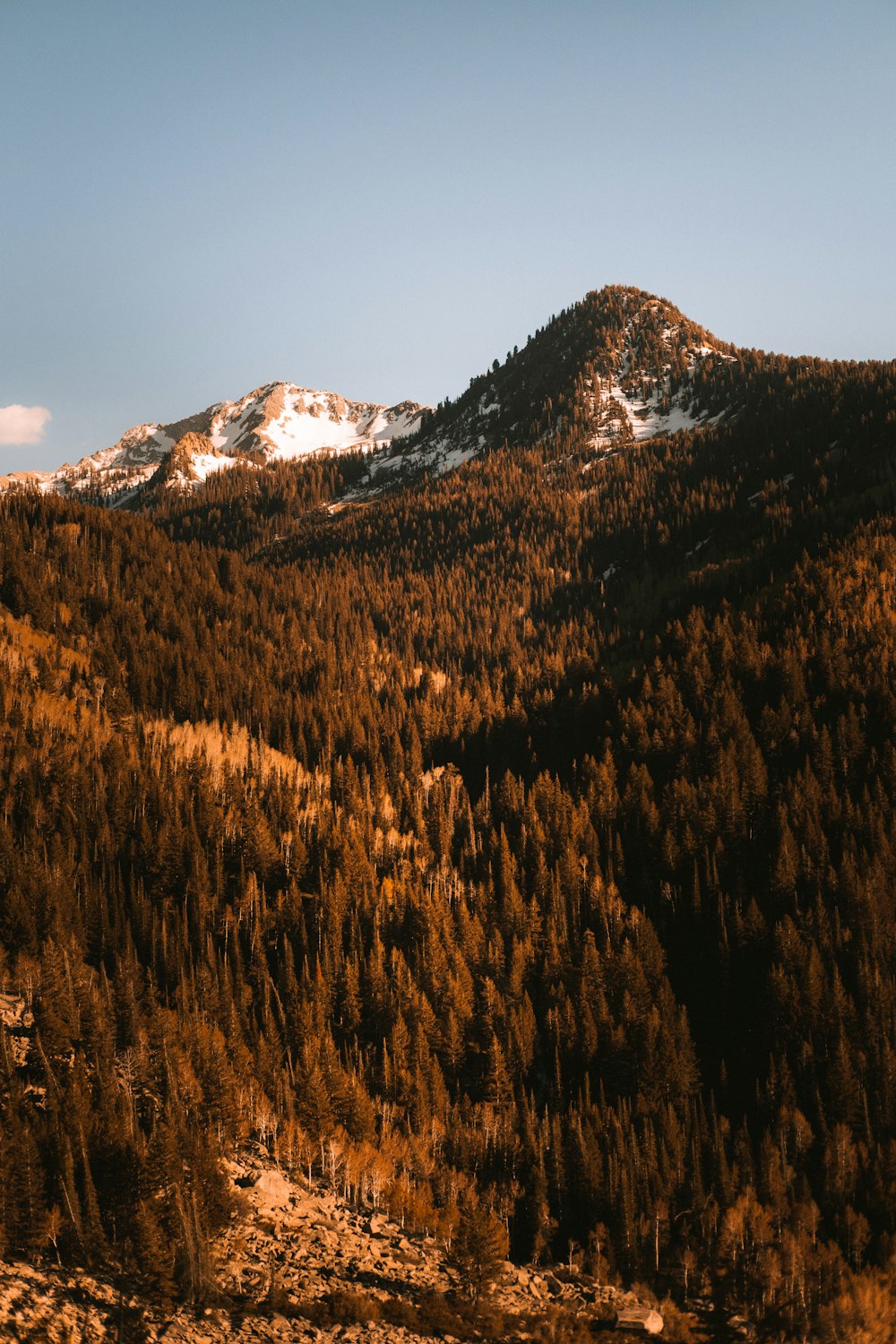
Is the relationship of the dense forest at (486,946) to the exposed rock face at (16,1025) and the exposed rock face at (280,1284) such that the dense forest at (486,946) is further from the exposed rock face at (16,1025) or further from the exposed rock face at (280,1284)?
the exposed rock face at (280,1284)

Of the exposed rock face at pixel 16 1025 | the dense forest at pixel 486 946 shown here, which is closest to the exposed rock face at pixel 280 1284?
the exposed rock face at pixel 16 1025

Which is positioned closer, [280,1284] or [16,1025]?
[280,1284]

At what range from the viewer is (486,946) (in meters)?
124

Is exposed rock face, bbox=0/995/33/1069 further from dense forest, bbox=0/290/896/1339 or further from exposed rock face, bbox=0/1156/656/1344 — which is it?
dense forest, bbox=0/290/896/1339

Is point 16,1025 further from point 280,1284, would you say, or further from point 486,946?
point 486,946

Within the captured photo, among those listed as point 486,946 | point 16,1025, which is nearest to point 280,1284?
point 16,1025

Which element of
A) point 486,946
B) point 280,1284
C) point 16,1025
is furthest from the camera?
point 486,946

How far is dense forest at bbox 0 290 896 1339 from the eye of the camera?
3191 inches

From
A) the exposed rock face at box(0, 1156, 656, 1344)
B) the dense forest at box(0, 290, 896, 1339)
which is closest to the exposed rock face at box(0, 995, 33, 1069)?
the exposed rock face at box(0, 1156, 656, 1344)

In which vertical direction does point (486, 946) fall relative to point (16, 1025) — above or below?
below

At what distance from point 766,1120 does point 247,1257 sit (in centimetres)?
5911

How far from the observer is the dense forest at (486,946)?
8106 centimetres

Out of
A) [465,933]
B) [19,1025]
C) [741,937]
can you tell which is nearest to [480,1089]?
[465,933]

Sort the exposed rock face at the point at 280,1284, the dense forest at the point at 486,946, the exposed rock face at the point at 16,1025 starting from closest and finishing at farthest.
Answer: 1. the exposed rock face at the point at 280,1284
2. the dense forest at the point at 486,946
3. the exposed rock face at the point at 16,1025
